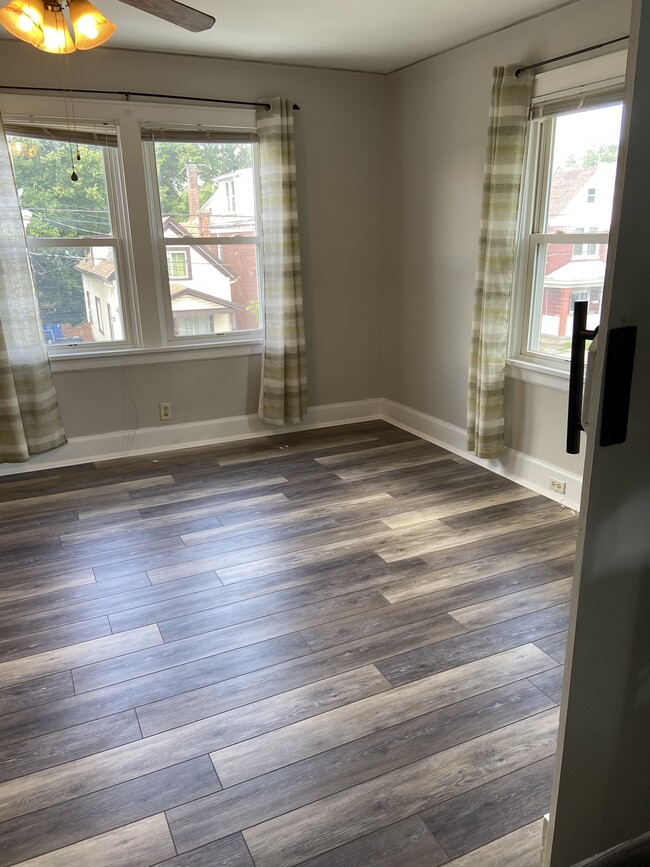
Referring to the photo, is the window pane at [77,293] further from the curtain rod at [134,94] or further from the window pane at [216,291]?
the curtain rod at [134,94]

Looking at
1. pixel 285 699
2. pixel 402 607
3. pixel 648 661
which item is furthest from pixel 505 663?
pixel 648 661

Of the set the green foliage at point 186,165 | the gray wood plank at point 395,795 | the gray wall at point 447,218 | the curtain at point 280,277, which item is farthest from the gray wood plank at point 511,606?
the green foliage at point 186,165

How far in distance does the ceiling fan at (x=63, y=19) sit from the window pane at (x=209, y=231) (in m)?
1.82

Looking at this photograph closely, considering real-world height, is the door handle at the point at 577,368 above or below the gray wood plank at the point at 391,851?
above

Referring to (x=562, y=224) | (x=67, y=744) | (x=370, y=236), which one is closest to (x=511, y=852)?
(x=67, y=744)

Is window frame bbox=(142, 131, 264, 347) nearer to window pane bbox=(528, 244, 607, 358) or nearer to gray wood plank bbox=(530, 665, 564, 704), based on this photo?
window pane bbox=(528, 244, 607, 358)

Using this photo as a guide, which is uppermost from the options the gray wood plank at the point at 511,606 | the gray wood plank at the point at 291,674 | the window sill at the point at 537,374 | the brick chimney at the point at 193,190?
the brick chimney at the point at 193,190

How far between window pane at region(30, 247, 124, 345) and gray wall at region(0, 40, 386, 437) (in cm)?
28

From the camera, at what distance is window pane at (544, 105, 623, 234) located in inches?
121

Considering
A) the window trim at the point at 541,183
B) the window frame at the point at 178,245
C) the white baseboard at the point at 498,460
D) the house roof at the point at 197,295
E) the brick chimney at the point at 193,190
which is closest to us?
the window trim at the point at 541,183

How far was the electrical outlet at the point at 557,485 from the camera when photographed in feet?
11.5

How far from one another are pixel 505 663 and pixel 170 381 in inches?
118

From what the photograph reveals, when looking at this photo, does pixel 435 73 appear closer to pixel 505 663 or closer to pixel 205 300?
pixel 205 300

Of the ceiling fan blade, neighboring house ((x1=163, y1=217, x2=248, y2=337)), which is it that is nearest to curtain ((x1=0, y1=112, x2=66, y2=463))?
neighboring house ((x1=163, y1=217, x2=248, y2=337))
